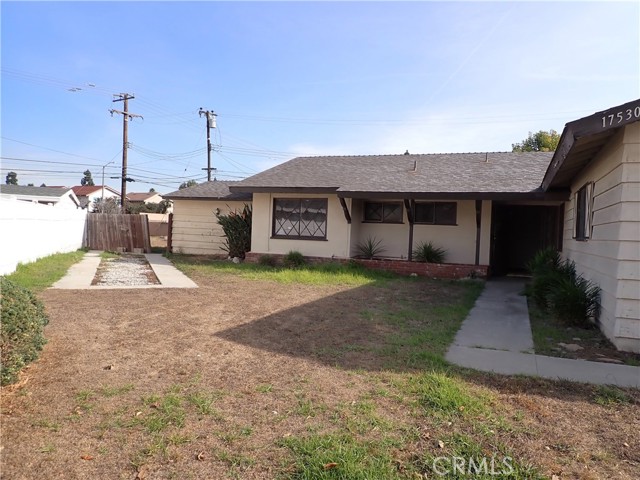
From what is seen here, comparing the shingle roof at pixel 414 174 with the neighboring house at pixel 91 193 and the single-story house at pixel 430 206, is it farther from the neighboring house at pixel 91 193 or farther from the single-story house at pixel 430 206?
the neighboring house at pixel 91 193

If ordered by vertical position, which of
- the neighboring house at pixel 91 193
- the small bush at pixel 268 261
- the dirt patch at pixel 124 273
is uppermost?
the neighboring house at pixel 91 193

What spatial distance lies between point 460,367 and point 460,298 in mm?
5107

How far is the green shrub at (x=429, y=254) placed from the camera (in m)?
13.7

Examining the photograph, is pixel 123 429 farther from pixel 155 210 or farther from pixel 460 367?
pixel 155 210

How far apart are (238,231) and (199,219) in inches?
113

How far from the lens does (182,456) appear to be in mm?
3025

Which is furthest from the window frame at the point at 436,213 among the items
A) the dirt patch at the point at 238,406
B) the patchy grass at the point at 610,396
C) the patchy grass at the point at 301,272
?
the patchy grass at the point at 610,396

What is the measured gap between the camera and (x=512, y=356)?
5453 millimetres

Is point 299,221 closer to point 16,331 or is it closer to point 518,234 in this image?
point 518,234

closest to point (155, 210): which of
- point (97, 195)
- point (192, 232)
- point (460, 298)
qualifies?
point (97, 195)

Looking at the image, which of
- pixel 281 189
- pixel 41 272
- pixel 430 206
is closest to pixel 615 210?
pixel 430 206

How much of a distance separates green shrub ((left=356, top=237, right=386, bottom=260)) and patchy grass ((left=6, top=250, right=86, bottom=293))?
830 cm

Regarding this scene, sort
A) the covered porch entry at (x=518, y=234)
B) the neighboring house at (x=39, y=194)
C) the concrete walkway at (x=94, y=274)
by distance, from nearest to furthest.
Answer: the concrete walkway at (x=94, y=274), the covered porch entry at (x=518, y=234), the neighboring house at (x=39, y=194)

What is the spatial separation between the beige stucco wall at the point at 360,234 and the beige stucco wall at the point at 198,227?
2824mm
